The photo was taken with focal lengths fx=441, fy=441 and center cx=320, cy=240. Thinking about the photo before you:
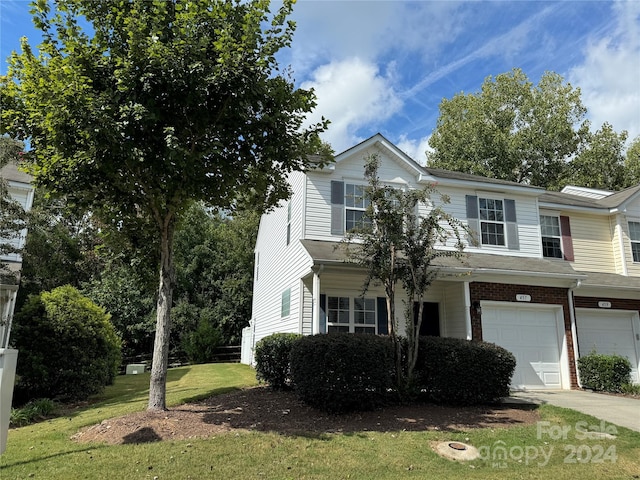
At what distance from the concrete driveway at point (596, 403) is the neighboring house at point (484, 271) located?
1.19 metres

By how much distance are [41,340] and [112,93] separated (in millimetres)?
6497

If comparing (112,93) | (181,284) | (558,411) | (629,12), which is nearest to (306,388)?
(558,411)

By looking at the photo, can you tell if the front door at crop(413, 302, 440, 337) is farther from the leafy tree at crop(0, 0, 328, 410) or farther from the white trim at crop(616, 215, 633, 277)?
the white trim at crop(616, 215, 633, 277)

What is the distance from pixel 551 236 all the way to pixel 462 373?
860 cm

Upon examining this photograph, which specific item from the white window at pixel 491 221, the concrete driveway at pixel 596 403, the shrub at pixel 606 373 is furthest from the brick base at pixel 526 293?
the white window at pixel 491 221

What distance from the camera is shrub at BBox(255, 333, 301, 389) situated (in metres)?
10.0

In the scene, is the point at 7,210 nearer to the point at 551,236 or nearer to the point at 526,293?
the point at 526,293

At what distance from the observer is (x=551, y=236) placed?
15070 mm

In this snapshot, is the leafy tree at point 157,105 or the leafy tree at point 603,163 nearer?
the leafy tree at point 157,105

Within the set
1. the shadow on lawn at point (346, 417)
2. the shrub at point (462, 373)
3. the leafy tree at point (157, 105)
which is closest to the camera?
the leafy tree at point (157, 105)

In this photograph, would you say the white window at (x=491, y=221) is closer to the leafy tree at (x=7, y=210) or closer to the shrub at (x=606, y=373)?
the shrub at (x=606, y=373)

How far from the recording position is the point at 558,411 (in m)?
8.16

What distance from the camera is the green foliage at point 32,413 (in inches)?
317

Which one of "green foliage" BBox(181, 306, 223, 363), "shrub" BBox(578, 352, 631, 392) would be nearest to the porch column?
"shrub" BBox(578, 352, 631, 392)
